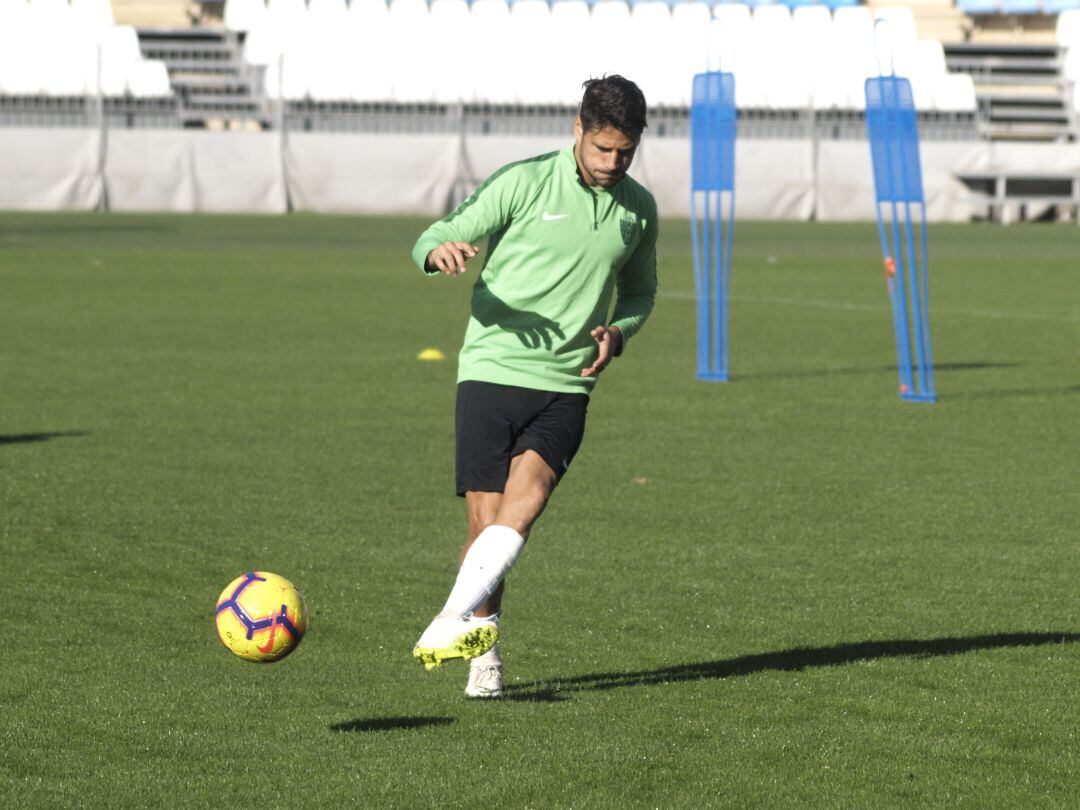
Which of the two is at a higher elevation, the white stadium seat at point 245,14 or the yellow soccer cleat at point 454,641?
the white stadium seat at point 245,14

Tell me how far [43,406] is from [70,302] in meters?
7.88

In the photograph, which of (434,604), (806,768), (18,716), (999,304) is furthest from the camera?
(999,304)

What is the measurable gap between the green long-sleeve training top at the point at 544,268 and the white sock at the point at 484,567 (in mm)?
473

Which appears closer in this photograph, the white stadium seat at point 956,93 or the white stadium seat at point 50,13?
the white stadium seat at point 956,93

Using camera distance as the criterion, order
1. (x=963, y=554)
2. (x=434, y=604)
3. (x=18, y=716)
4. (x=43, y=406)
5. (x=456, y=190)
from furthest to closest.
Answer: (x=456, y=190) < (x=43, y=406) < (x=963, y=554) < (x=434, y=604) < (x=18, y=716)

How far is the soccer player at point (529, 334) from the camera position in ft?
17.3

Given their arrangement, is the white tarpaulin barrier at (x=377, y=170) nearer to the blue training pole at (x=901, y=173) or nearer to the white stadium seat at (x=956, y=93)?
the white stadium seat at (x=956, y=93)

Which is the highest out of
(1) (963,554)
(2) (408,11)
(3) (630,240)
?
(2) (408,11)

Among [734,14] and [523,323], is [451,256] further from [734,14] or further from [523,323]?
[734,14]

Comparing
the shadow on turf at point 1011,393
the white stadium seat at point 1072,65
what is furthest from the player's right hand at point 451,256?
the white stadium seat at point 1072,65

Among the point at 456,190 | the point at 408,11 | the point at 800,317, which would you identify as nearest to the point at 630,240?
the point at 800,317

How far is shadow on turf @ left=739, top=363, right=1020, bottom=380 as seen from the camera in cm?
1466

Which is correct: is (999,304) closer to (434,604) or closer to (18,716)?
→ (434,604)

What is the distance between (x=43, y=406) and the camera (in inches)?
477
